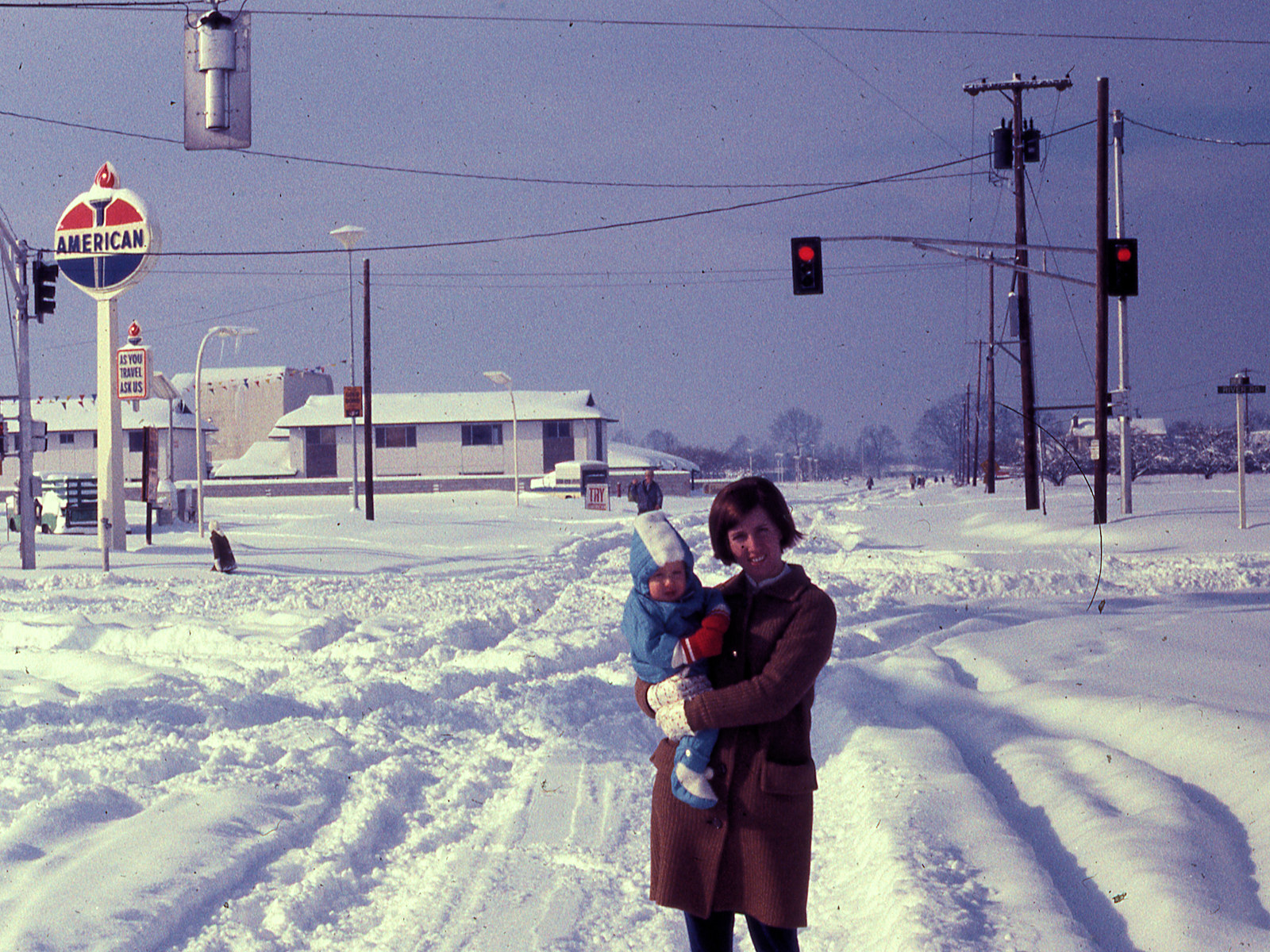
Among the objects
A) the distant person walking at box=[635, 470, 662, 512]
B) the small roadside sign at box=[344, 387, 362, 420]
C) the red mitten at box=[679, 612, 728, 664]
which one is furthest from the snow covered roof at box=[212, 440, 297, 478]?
the red mitten at box=[679, 612, 728, 664]

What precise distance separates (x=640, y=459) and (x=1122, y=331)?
53886 mm

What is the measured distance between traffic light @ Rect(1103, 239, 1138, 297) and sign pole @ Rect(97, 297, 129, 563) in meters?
19.2

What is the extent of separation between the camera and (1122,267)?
20.8 metres

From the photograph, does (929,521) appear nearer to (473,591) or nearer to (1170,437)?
(473,591)

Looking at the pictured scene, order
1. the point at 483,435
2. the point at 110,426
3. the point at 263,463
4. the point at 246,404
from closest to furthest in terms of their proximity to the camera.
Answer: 1. the point at 110,426
2. the point at 483,435
3. the point at 263,463
4. the point at 246,404

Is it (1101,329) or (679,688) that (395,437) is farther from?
(679,688)

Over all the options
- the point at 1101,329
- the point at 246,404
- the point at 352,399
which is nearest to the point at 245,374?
the point at 246,404

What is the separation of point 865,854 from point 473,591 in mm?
12317

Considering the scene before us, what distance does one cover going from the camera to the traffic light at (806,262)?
21875 millimetres

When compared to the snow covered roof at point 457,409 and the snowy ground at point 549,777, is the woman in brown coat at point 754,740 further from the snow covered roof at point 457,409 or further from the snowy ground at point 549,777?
the snow covered roof at point 457,409

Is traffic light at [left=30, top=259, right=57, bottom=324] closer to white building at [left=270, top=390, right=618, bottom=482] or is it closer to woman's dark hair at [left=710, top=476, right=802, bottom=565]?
woman's dark hair at [left=710, top=476, right=802, bottom=565]

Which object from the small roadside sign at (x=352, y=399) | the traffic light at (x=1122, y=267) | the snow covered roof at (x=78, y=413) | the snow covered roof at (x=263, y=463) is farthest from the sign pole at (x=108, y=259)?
the snow covered roof at (x=263, y=463)

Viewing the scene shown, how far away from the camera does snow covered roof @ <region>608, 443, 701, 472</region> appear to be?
3034 inches

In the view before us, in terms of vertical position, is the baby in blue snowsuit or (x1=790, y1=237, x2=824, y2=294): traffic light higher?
(x1=790, y1=237, x2=824, y2=294): traffic light
